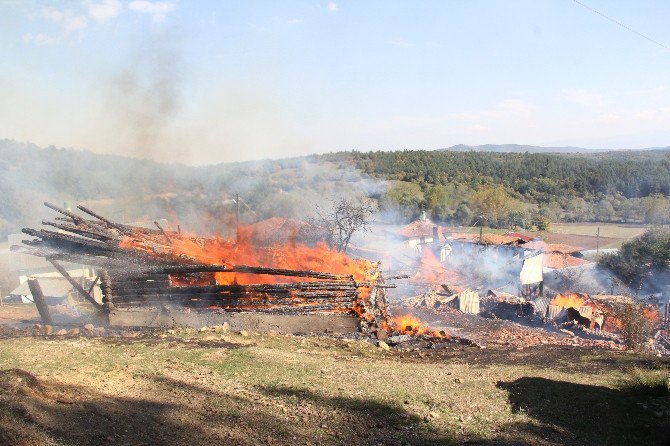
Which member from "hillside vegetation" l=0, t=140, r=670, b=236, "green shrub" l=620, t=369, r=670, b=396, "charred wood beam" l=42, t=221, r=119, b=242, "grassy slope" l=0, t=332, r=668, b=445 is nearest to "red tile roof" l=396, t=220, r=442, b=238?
"hillside vegetation" l=0, t=140, r=670, b=236

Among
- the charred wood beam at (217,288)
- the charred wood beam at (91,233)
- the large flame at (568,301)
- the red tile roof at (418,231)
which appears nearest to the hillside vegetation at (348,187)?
the red tile roof at (418,231)

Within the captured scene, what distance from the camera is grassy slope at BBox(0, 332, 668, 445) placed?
19.3ft

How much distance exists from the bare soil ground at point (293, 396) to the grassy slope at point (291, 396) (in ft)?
0.09

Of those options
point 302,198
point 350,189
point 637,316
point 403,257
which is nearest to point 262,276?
point 637,316

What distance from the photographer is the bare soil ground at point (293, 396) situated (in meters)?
5.88

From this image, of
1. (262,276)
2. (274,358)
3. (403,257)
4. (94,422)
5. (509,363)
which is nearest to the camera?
(94,422)

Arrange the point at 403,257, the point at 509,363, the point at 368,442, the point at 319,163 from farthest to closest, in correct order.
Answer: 1. the point at 319,163
2. the point at 403,257
3. the point at 509,363
4. the point at 368,442

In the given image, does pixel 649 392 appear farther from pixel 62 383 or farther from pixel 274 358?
pixel 62 383

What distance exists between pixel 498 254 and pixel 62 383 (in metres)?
38.6

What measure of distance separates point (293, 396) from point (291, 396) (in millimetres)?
29

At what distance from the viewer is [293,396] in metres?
7.57

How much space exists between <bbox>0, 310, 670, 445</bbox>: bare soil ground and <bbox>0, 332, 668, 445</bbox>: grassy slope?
0.03 metres

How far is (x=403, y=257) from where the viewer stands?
1594 inches

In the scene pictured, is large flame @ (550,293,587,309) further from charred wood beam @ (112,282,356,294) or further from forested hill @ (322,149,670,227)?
forested hill @ (322,149,670,227)
